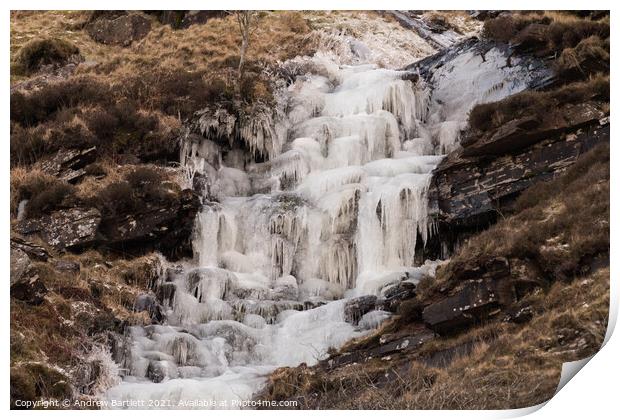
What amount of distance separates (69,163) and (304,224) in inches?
204

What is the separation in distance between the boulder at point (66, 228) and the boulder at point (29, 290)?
2522 mm

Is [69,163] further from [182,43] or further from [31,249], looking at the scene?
[182,43]

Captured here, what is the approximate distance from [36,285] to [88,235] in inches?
112

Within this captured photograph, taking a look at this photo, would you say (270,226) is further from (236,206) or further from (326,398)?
(326,398)

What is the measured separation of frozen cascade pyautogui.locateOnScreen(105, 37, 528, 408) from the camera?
1394 cm

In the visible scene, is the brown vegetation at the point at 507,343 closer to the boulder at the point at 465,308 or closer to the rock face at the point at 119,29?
the boulder at the point at 465,308

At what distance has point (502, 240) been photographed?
14070mm

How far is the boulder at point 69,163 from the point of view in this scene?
718 inches

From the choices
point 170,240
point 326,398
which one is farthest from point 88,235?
point 326,398

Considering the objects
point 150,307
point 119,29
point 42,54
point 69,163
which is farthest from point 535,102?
point 119,29

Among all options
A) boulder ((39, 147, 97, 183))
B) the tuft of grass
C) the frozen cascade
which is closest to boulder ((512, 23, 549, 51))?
the frozen cascade

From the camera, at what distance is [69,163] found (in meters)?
18.5

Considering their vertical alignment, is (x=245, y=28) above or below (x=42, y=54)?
Result: above

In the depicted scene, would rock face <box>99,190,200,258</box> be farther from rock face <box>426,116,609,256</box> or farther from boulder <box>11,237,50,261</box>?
rock face <box>426,116,609,256</box>
